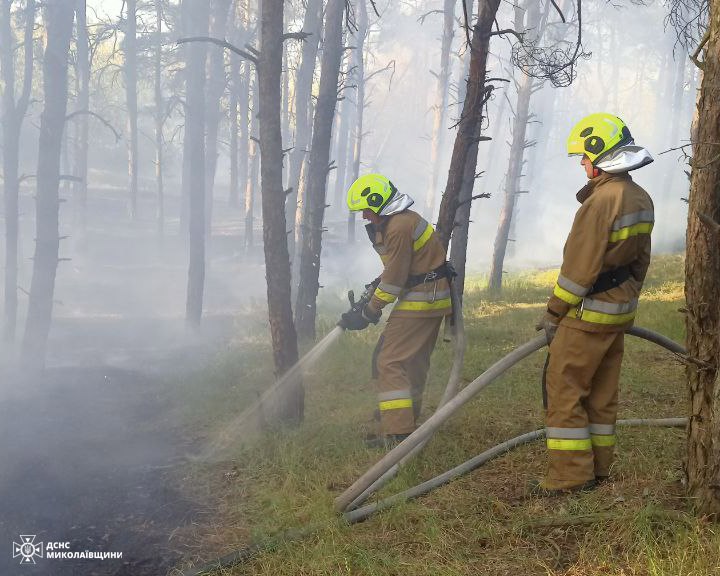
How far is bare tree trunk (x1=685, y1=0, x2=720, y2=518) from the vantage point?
3217mm

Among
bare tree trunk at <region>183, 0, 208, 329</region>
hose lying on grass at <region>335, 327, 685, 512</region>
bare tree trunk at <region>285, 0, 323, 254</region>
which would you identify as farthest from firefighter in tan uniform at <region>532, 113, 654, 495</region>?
bare tree trunk at <region>285, 0, 323, 254</region>

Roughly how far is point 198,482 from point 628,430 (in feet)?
11.1

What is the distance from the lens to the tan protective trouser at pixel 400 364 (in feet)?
17.3

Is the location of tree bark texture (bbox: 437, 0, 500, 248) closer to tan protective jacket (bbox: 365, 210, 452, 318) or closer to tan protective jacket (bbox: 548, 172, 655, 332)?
tan protective jacket (bbox: 365, 210, 452, 318)

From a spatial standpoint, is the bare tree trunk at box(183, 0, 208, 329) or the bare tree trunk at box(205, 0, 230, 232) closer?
the bare tree trunk at box(183, 0, 208, 329)

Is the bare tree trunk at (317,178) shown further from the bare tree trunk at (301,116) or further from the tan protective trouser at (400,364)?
the bare tree trunk at (301,116)

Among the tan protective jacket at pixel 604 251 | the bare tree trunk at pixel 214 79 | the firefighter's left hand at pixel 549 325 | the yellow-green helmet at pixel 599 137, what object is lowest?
the firefighter's left hand at pixel 549 325

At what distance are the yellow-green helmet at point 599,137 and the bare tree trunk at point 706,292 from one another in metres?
0.52

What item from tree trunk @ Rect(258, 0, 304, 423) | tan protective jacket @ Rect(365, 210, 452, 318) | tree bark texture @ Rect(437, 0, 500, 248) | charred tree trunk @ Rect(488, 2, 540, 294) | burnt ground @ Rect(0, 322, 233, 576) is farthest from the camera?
charred tree trunk @ Rect(488, 2, 540, 294)

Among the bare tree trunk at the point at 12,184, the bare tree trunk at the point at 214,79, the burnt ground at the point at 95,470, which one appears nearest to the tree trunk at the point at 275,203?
the burnt ground at the point at 95,470

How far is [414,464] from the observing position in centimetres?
476

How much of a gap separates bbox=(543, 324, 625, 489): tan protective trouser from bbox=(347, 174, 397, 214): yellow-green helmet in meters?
1.96

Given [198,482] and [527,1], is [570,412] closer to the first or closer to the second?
[198,482]

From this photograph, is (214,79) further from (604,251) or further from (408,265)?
(604,251)
